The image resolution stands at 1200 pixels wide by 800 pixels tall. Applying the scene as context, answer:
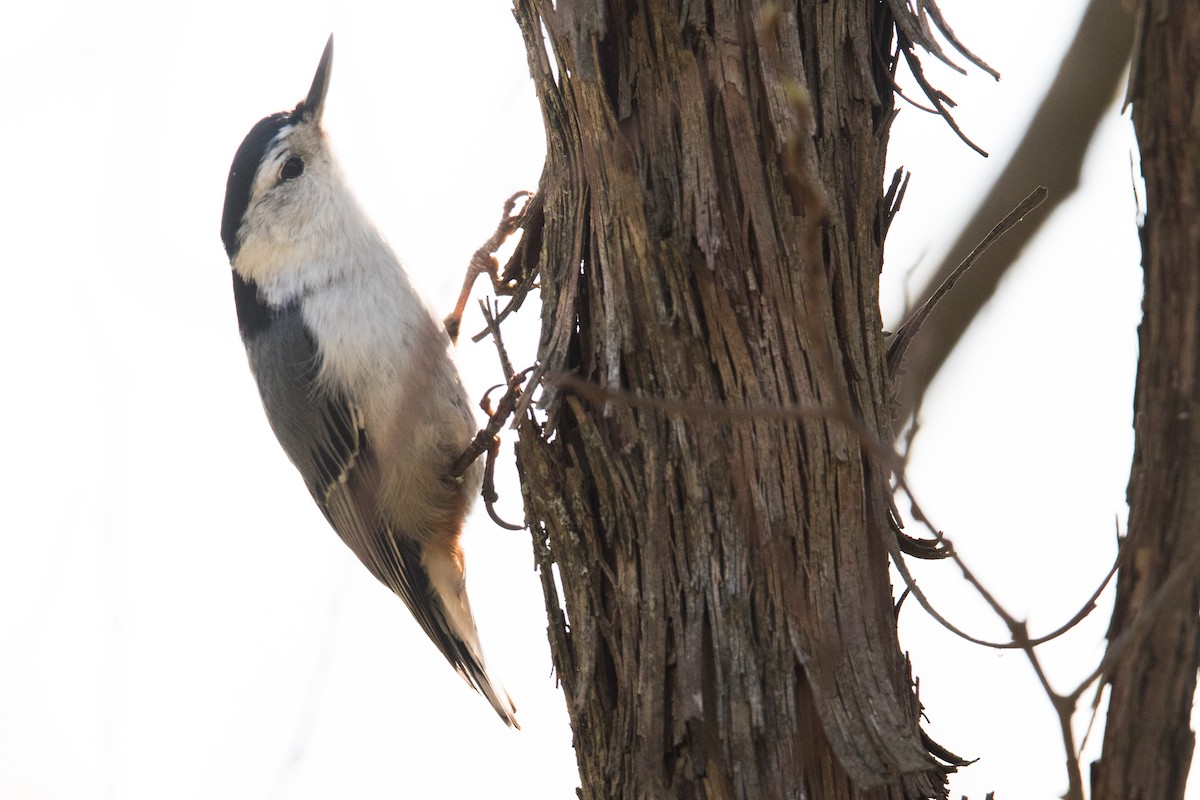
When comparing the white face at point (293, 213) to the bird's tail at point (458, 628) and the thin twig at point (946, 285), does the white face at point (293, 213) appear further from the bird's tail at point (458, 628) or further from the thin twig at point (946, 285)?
the thin twig at point (946, 285)

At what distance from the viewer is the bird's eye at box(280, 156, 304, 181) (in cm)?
331

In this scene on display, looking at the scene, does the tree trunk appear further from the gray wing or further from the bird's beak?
the bird's beak

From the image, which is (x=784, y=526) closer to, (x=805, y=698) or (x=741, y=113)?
(x=805, y=698)

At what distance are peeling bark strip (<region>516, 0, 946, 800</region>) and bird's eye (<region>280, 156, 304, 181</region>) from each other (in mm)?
1532

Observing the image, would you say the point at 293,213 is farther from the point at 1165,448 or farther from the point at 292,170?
the point at 1165,448

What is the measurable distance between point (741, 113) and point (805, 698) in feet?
3.01

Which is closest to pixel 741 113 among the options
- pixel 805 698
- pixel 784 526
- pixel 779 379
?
pixel 779 379

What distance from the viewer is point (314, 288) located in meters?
3.10

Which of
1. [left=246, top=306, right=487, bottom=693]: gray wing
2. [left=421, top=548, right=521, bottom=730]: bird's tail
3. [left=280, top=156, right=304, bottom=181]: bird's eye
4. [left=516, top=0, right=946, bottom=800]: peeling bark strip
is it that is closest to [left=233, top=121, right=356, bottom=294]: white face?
[left=280, top=156, right=304, bottom=181]: bird's eye

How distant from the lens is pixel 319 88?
3.43 m

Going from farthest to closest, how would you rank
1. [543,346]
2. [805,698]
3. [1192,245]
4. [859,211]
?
[543,346] → [859,211] → [805,698] → [1192,245]

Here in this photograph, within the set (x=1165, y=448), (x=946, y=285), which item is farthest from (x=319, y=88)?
(x=1165, y=448)

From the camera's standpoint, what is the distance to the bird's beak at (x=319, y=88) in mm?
3408

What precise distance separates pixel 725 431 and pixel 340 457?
164cm
